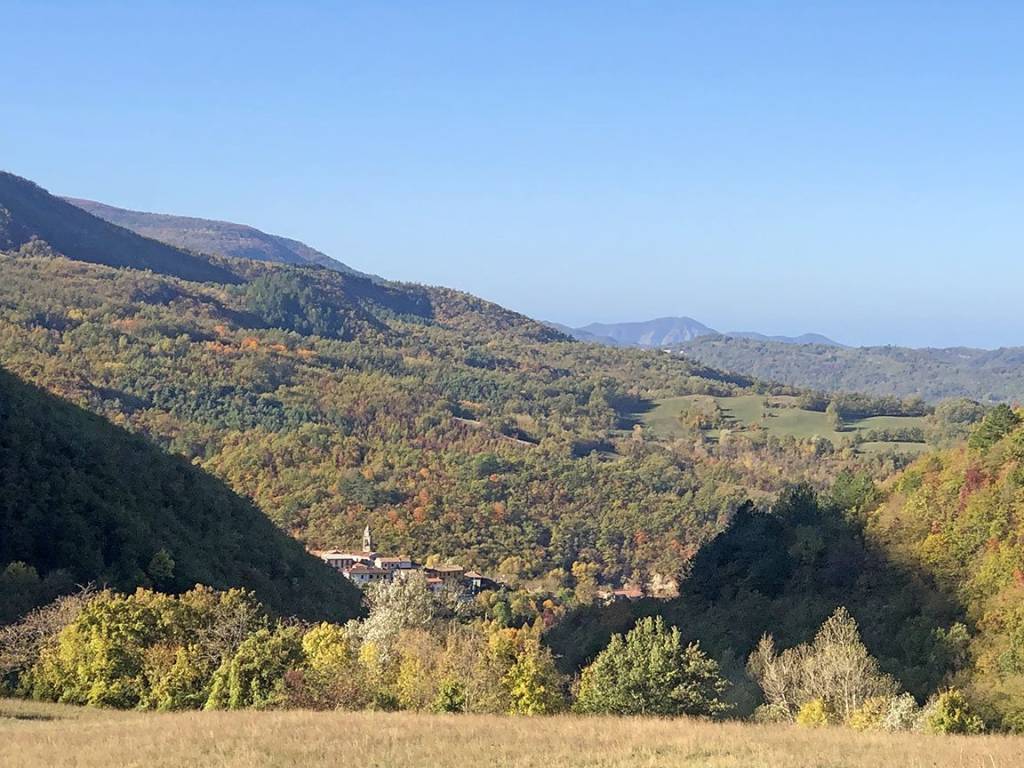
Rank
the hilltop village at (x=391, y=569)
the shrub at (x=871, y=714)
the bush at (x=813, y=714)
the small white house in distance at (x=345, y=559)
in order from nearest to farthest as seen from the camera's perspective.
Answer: the shrub at (x=871, y=714) → the bush at (x=813, y=714) → the hilltop village at (x=391, y=569) → the small white house in distance at (x=345, y=559)

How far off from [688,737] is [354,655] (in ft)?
49.9

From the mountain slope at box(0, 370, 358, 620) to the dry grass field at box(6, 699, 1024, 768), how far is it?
26.9m

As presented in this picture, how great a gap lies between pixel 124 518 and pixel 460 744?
1504 inches

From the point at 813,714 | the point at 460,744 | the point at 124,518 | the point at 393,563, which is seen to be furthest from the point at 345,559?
the point at 460,744

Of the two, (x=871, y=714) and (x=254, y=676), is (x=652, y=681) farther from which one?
(x=254, y=676)

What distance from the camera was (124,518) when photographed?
5556 cm

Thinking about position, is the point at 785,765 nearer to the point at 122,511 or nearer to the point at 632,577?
Result: the point at 122,511

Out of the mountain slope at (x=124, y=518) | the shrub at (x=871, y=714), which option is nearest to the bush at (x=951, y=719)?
the shrub at (x=871, y=714)

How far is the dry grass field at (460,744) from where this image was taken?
2034cm

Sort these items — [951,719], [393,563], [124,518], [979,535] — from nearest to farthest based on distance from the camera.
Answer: [951,719]
[979,535]
[124,518]
[393,563]

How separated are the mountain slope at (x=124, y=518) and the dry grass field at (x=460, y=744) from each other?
2688 cm

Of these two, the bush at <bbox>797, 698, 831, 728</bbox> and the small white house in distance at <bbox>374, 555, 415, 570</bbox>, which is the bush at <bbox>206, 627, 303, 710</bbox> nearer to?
the bush at <bbox>797, 698, 831, 728</bbox>

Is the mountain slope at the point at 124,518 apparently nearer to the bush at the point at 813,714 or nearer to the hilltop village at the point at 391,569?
the bush at the point at 813,714

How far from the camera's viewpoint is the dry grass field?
2034 centimetres
